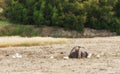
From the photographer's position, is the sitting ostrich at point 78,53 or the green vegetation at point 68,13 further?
the green vegetation at point 68,13

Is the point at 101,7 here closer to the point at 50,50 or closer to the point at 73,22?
the point at 73,22

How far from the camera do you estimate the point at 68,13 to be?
6362 cm

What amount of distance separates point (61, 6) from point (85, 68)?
129ft

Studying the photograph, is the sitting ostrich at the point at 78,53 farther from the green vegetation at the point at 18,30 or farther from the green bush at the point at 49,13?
the green bush at the point at 49,13

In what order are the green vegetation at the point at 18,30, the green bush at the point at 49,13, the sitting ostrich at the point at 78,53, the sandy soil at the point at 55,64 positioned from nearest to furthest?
the sandy soil at the point at 55,64 < the sitting ostrich at the point at 78,53 < the green vegetation at the point at 18,30 < the green bush at the point at 49,13

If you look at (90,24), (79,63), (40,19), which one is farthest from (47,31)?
(79,63)

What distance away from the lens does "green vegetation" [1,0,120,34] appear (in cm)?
6266

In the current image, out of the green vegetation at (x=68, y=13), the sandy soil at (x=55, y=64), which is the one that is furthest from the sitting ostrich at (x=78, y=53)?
the green vegetation at (x=68, y=13)

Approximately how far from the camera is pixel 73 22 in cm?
6284

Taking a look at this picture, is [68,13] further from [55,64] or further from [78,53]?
[55,64]

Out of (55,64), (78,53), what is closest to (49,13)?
(78,53)

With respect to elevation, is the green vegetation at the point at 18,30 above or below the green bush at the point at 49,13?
below

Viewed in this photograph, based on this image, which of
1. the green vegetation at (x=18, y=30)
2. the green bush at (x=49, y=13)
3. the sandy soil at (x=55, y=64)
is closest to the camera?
the sandy soil at (x=55, y=64)

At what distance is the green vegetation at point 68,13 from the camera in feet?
206
